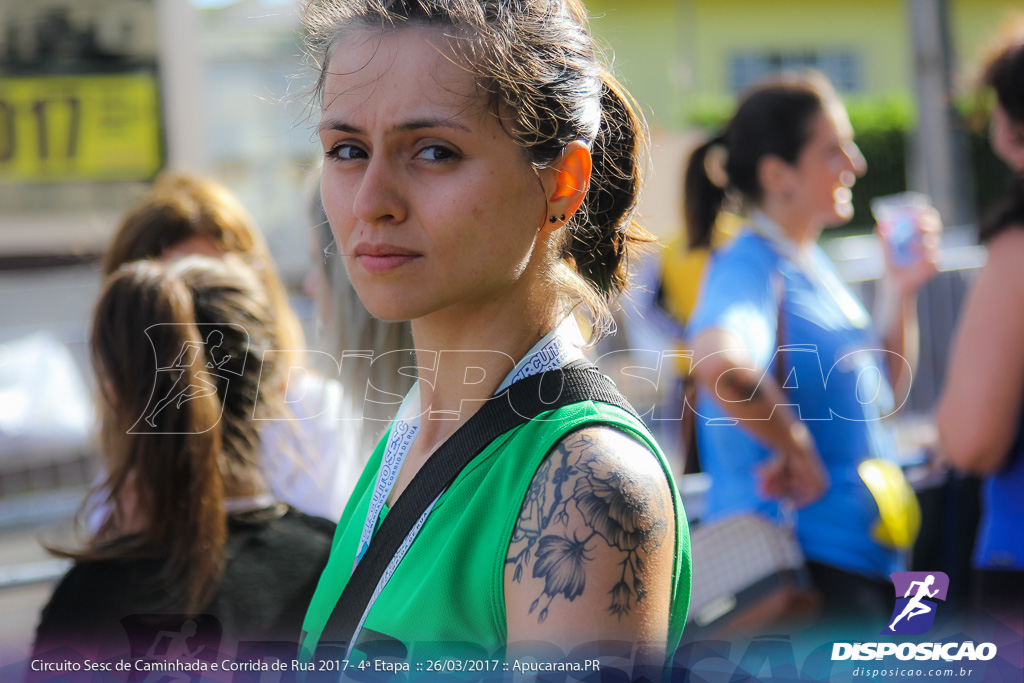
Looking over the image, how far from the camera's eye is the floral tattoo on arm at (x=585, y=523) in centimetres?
113

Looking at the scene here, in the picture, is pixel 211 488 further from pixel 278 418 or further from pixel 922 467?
pixel 922 467

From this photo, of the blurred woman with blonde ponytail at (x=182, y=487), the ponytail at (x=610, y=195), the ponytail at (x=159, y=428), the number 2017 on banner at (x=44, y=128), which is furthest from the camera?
the number 2017 on banner at (x=44, y=128)

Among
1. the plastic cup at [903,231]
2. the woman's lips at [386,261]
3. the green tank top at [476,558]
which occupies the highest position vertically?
the plastic cup at [903,231]

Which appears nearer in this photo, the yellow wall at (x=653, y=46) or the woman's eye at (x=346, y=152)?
the woman's eye at (x=346, y=152)

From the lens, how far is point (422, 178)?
127cm

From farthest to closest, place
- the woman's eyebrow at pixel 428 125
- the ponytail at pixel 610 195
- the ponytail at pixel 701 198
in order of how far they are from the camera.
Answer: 1. the ponytail at pixel 701 198
2. the ponytail at pixel 610 195
3. the woman's eyebrow at pixel 428 125

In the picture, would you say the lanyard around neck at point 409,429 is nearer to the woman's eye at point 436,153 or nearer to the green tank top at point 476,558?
the green tank top at point 476,558

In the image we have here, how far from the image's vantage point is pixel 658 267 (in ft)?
19.4

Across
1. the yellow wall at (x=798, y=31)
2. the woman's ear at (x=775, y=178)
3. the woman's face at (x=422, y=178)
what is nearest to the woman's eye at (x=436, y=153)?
the woman's face at (x=422, y=178)

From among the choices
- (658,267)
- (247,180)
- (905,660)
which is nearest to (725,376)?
(905,660)

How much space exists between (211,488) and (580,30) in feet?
4.05

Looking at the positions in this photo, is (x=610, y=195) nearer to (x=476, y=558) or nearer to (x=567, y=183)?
(x=567, y=183)

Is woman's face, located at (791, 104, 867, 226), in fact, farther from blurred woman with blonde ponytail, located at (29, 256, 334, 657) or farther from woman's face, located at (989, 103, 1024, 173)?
blurred woman with blonde ponytail, located at (29, 256, 334, 657)

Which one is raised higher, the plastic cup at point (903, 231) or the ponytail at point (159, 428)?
the plastic cup at point (903, 231)
